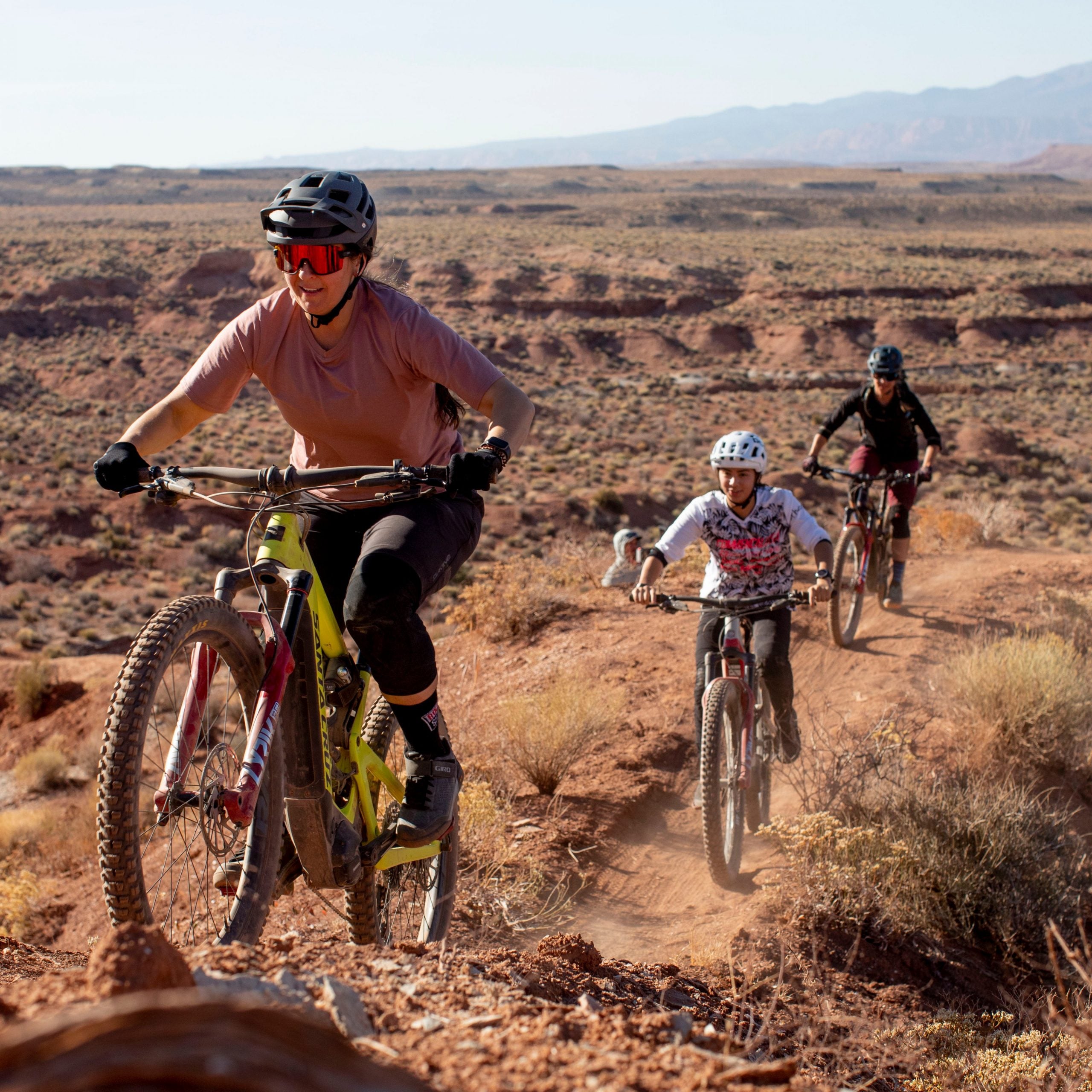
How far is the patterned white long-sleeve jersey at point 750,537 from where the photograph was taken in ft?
16.7

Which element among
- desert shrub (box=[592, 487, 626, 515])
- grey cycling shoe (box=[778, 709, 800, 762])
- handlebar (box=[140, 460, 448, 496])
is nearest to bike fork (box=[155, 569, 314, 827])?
handlebar (box=[140, 460, 448, 496])

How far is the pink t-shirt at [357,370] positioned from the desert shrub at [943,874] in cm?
275

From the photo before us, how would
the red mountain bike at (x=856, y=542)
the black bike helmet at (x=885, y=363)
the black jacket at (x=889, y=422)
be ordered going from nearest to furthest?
the black bike helmet at (x=885, y=363) → the black jacket at (x=889, y=422) → the red mountain bike at (x=856, y=542)

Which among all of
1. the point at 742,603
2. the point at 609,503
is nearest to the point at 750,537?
the point at 742,603

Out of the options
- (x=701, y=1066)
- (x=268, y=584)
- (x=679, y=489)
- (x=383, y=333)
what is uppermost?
(x=383, y=333)

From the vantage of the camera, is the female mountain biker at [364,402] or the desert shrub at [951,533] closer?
the female mountain biker at [364,402]

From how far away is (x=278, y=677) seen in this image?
2701mm

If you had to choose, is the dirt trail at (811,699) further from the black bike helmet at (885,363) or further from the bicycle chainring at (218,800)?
the bicycle chainring at (218,800)

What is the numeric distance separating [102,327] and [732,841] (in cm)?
4616

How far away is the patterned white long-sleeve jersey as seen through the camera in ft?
16.7

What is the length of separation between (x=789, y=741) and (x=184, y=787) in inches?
146

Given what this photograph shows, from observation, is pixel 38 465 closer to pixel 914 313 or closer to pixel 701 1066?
pixel 701 1066

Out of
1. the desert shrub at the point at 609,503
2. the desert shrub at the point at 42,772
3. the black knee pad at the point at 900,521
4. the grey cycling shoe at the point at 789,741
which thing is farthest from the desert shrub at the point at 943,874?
the desert shrub at the point at 609,503

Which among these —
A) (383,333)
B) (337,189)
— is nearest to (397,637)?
(383,333)
